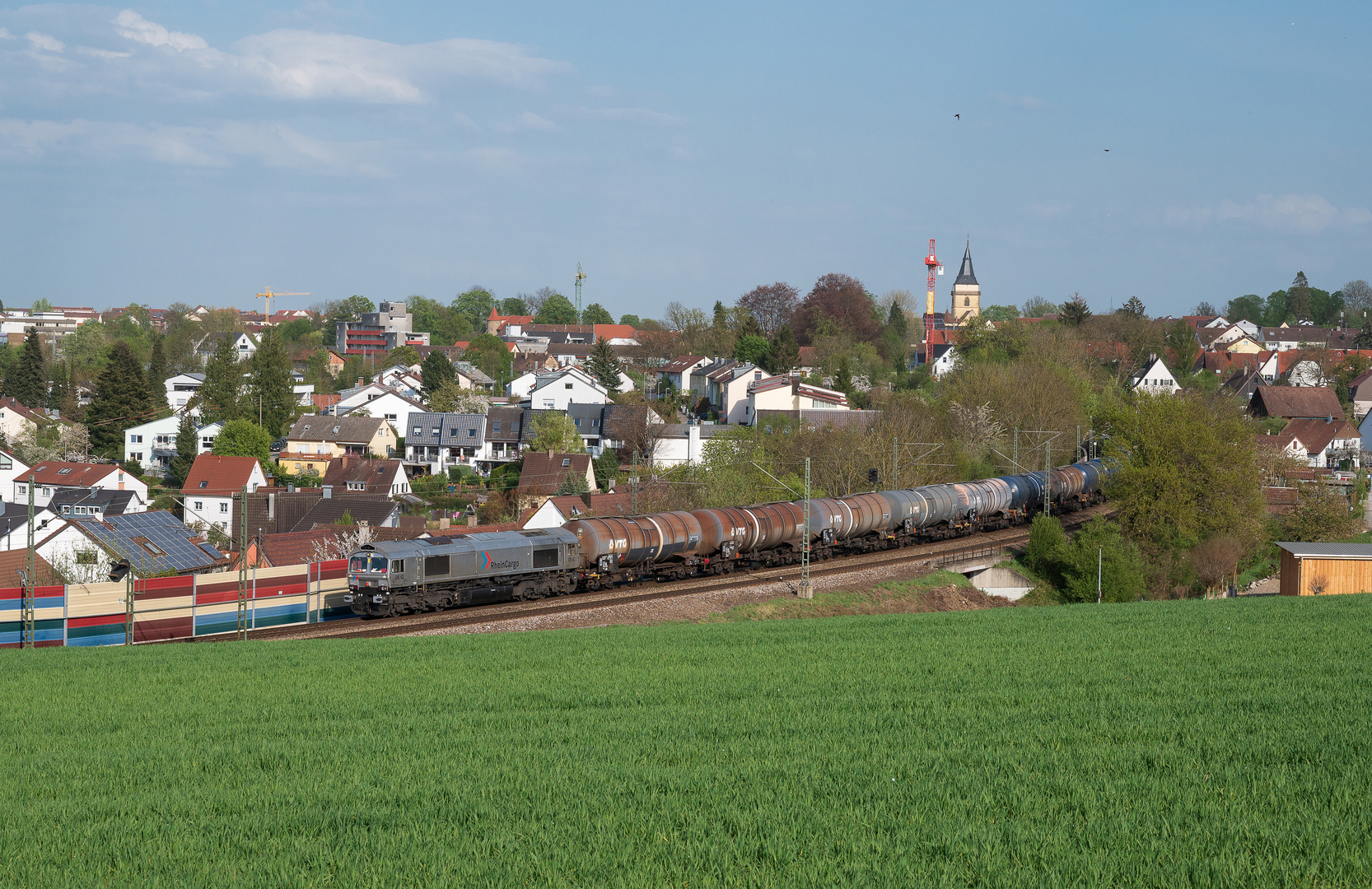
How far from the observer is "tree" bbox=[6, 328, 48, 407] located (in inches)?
5002

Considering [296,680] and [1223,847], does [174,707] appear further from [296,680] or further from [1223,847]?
[1223,847]

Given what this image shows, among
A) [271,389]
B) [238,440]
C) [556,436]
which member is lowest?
[238,440]

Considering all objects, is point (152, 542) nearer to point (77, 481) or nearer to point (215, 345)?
point (77, 481)

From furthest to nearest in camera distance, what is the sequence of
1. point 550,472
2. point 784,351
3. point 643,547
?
point 784,351 < point 550,472 < point 643,547

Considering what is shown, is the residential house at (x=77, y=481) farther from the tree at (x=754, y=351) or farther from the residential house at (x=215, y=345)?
the residential house at (x=215, y=345)

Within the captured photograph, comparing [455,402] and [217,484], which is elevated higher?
[455,402]

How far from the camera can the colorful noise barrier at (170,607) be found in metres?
31.9

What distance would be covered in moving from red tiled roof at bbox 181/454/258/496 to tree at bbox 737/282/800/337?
91181 mm

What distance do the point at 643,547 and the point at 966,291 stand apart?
498 feet

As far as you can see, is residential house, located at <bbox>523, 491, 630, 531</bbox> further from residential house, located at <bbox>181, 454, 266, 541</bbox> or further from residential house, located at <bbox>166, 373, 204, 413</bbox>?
residential house, located at <bbox>166, 373, 204, 413</bbox>

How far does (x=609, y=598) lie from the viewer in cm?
3444

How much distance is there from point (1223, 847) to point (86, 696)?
17.7 m

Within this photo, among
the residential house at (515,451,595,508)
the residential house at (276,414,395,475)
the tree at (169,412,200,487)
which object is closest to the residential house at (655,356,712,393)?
the residential house at (276,414,395,475)

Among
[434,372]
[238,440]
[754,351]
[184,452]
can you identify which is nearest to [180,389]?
[434,372]
